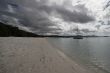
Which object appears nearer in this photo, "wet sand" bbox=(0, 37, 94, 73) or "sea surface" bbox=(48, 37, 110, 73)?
"wet sand" bbox=(0, 37, 94, 73)

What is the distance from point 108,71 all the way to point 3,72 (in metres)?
8.81

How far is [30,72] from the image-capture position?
324 inches

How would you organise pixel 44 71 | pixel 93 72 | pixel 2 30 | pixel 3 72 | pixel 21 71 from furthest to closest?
pixel 2 30, pixel 93 72, pixel 44 71, pixel 21 71, pixel 3 72

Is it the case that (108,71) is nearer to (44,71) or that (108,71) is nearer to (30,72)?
(44,71)

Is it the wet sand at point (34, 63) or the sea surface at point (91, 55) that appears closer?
the wet sand at point (34, 63)

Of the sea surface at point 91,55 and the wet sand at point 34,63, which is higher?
the wet sand at point 34,63

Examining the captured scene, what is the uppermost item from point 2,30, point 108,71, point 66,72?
point 2,30

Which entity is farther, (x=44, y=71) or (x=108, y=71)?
(x=108, y=71)

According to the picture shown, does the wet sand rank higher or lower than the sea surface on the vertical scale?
higher

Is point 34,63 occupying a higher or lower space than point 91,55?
higher

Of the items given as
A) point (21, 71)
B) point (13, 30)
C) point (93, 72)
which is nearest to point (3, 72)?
point (21, 71)

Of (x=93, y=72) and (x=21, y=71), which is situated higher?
(x=21, y=71)

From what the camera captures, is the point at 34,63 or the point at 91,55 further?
the point at 91,55

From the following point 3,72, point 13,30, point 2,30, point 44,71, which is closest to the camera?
point 3,72
